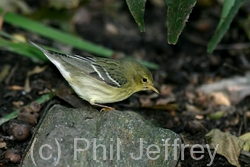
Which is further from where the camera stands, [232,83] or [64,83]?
[232,83]

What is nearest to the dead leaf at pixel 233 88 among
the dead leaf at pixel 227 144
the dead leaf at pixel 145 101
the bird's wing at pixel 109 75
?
the dead leaf at pixel 145 101

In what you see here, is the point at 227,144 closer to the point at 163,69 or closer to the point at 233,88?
the point at 233,88

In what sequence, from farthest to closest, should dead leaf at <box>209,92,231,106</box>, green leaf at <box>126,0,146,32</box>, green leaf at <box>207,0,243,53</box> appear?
dead leaf at <box>209,92,231,106</box> → green leaf at <box>207,0,243,53</box> → green leaf at <box>126,0,146,32</box>

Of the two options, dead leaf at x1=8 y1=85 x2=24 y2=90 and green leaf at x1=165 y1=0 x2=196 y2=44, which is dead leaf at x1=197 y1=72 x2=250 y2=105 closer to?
green leaf at x1=165 y1=0 x2=196 y2=44

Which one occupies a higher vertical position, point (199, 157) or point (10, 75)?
point (199, 157)

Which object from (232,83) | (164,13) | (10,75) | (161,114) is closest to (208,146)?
(161,114)

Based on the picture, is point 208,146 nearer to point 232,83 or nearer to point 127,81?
point 127,81

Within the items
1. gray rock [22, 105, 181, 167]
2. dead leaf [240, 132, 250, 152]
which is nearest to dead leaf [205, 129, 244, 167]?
dead leaf [240, 132, 250, 152]

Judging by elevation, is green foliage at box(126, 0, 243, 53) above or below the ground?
above
